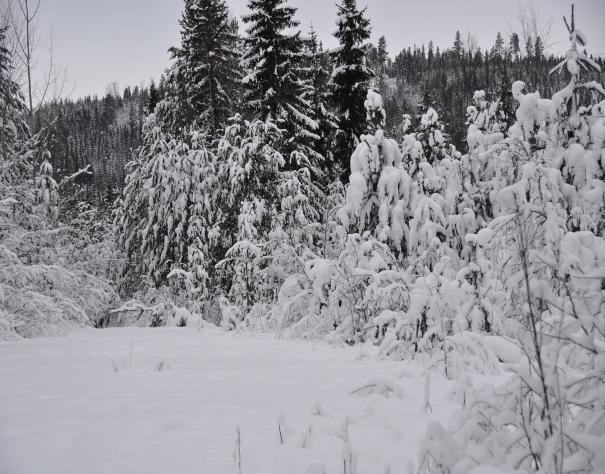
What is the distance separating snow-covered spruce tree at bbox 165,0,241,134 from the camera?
18000 mm

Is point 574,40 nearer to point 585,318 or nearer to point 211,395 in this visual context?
point 585,318

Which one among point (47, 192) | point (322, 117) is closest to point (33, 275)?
point (47, 192)

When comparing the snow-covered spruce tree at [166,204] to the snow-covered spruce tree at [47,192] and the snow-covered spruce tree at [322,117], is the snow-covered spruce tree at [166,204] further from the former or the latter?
the snow-covered spruce tree at [322,117]

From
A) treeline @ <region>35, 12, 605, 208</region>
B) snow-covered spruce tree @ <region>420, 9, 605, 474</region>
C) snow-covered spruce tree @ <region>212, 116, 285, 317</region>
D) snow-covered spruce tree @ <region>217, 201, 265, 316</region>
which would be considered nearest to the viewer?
snow-covered spruce tree @ <region>420, 9, 605, 474</region>

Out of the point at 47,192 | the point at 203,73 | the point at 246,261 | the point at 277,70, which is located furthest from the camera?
the point at 203,73

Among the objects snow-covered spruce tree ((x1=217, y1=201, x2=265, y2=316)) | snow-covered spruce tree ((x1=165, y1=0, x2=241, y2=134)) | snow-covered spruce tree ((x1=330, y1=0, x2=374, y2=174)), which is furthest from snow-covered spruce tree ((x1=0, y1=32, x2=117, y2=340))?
snow-covered spruce tree ((x1=330, y1=0, x2=374, y2=174))

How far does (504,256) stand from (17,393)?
4.07 m

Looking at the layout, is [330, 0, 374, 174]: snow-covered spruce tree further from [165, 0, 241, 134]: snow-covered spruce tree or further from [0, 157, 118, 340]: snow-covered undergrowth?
[0, 157, 118, 340]: snow-covered undergrowth

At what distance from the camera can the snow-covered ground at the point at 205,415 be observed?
1706 mm

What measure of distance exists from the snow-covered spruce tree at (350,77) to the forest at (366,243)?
0.23 ft

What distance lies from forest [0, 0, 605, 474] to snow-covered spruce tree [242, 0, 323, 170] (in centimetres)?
8

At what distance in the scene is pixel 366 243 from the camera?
559 centimetres

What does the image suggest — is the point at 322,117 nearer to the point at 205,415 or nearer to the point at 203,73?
the point at 203,73

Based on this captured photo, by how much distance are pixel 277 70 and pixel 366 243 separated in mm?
12776
